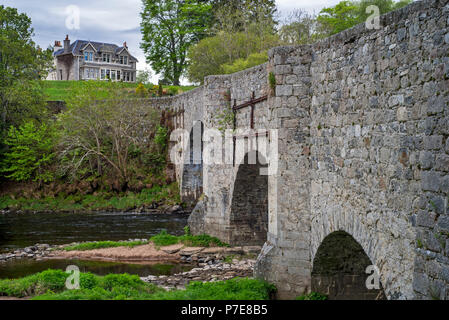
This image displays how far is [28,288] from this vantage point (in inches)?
464

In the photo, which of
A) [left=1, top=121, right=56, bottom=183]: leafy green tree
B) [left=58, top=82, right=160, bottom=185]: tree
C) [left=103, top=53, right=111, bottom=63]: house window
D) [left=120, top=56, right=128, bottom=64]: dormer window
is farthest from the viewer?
[left=120, top=56, right=128, bottom=64]: dormer window

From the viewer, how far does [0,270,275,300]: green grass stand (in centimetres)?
1043

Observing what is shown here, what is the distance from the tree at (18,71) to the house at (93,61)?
22410mm

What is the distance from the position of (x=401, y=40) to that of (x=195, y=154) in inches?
903

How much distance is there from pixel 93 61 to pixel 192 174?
35422mm

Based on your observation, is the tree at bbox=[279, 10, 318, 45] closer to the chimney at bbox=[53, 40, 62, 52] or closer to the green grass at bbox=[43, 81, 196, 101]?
the green grass at bbox=[43, 81, 196, 101]

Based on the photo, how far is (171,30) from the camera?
4669 centimetres

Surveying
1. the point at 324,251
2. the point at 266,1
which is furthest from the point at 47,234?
the point at 266,1

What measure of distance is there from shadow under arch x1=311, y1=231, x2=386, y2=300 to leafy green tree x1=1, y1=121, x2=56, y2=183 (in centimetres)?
2563

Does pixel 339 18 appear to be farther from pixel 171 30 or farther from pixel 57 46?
pixel 57 46

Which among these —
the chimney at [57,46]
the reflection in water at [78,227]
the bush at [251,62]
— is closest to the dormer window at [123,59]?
the chimney at [57,46]

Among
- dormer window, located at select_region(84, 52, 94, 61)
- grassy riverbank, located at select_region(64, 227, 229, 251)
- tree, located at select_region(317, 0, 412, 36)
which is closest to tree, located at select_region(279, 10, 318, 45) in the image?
tree, located at select_region(317, 0, 412, 36)

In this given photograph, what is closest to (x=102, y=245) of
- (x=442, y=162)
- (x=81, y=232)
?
(x=81, y=232)

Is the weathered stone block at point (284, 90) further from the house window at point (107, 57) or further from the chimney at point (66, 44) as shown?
the chimney at point (66, 44)
